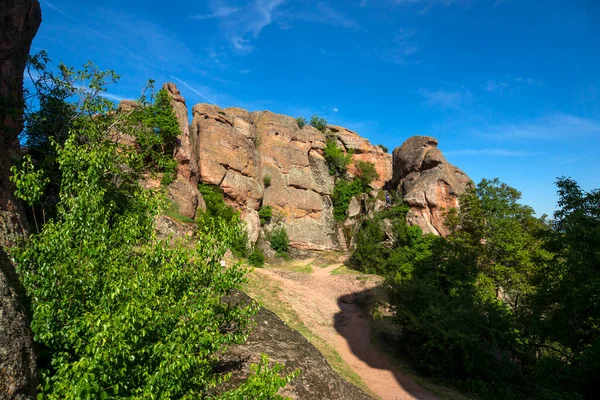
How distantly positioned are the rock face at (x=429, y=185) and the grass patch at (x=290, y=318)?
2079 cm

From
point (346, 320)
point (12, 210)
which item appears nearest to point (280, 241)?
point (346, 320)

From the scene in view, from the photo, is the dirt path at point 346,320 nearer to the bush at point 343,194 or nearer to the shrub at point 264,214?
the shrub at point 264,214

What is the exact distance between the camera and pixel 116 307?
397 cm

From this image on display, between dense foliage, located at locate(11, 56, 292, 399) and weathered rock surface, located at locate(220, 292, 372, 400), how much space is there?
282 cm

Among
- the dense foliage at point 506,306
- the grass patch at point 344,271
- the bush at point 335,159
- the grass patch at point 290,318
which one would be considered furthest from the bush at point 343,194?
the grass patch at point 290,318

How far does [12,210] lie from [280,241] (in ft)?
90.6

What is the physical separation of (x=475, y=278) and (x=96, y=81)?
24.3 m

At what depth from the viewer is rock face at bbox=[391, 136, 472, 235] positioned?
35625mm

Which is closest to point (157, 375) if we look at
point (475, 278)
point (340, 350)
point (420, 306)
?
point (340, 350)

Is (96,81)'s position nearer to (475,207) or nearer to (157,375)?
(157,375)

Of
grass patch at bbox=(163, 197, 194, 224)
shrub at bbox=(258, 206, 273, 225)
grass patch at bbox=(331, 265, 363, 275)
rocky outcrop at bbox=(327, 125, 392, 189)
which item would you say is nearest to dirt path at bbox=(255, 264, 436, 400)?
grass patch at bbox=(331, 265, 363, 275)

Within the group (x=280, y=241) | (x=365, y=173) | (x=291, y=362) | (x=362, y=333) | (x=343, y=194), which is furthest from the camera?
(x=365, y=173)

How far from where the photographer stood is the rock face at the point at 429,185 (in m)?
35.6

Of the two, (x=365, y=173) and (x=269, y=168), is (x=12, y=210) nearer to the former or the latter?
(x=269, y=168)
